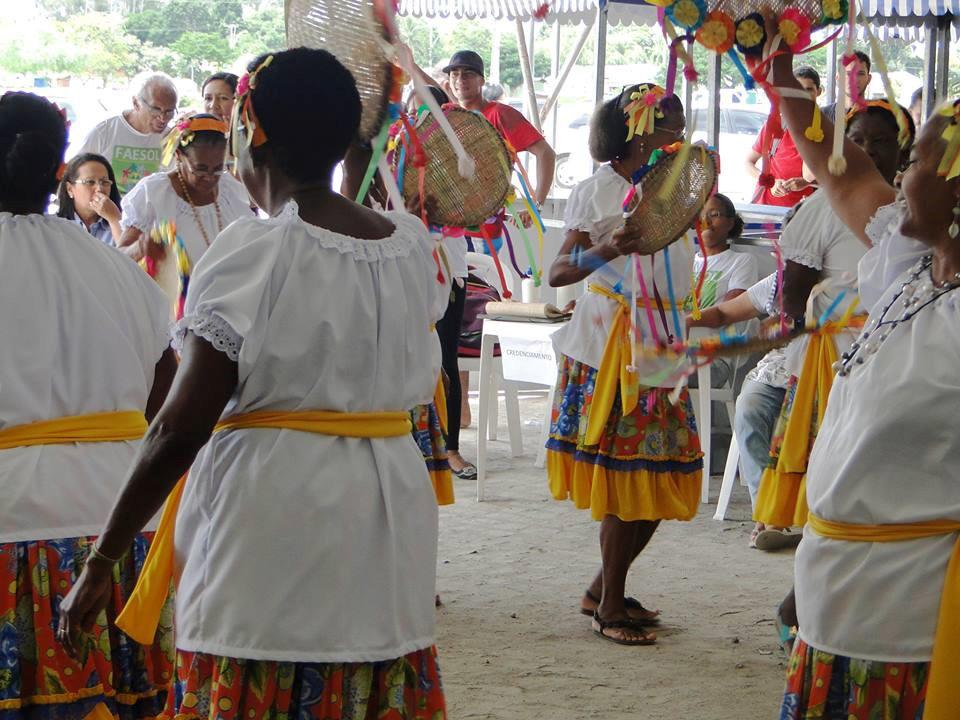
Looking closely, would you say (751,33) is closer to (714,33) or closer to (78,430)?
(714,33)

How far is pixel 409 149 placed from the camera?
124 inches

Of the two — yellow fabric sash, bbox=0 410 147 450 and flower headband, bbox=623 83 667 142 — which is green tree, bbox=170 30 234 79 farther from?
yellow fabric sash, bbox=0 410 147 450

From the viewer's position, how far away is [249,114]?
6.76 ft

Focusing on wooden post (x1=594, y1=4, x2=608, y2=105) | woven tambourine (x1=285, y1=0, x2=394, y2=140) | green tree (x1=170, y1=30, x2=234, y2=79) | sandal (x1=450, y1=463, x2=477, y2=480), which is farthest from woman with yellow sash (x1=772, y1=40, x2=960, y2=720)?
green tree (x1=170, y1=30, x2=234, y2=79)

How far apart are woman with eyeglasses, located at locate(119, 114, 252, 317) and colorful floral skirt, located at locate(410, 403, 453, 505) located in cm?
94

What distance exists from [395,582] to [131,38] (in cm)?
1542

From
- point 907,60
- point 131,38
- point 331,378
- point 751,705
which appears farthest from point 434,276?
point 131,38

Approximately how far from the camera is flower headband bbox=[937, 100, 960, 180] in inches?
79.9

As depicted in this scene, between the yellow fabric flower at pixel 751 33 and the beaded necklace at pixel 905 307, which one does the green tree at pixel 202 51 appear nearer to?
the yellow fabric flower at pixel 751 33

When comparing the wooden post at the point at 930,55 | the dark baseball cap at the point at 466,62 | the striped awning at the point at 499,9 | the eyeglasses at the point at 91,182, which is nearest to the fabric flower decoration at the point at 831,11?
the eyeglasses at the point at 91,182

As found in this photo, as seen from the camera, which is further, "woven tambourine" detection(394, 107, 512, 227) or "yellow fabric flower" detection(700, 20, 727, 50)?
"woven tambourine" detection(394, 107, 512, 227)

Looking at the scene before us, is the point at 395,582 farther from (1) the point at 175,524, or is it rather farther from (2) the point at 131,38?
(2) the point at 131,38

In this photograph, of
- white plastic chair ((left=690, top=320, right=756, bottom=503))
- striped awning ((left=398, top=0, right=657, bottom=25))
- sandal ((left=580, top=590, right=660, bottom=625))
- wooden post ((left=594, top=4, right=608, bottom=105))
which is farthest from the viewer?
striped awning ((left=398, top=0, right=657, bottom=25))

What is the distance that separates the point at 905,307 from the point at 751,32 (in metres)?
0.57
